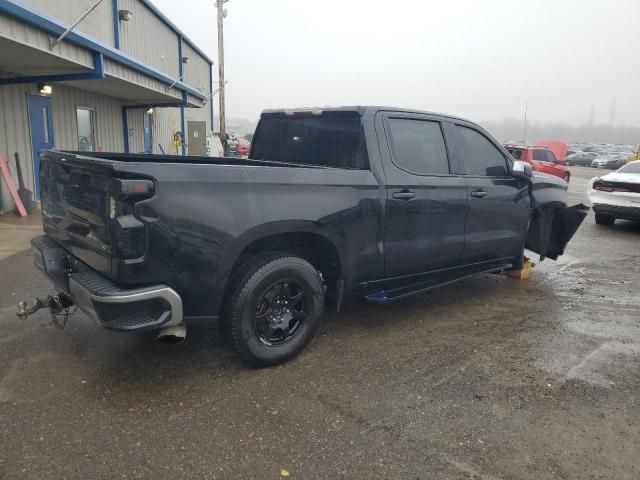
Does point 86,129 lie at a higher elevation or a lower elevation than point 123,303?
higher

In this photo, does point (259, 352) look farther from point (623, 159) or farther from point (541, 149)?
point (623, 159)

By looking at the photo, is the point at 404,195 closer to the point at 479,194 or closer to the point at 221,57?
the point at 479,194

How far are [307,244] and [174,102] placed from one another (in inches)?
558

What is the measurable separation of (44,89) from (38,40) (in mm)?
3671

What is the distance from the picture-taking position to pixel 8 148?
31.6 feet

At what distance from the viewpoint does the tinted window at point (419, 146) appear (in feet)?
13.7

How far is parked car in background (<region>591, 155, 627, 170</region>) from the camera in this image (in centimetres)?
4184

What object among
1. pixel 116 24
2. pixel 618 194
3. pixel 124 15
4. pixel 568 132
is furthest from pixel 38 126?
pixel 568 132

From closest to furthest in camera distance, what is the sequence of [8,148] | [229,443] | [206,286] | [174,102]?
[229,443] < [206,286] < [8,148] < [174,102]

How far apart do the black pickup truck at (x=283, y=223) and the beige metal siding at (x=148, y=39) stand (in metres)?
13.7

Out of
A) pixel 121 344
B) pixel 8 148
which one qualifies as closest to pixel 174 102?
pixel 8 148

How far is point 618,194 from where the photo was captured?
10008 millimetres

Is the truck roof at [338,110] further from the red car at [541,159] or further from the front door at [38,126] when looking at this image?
the red car at [541,159]

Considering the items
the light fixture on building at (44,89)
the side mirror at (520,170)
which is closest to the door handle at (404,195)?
the side mirror at (520,170)
